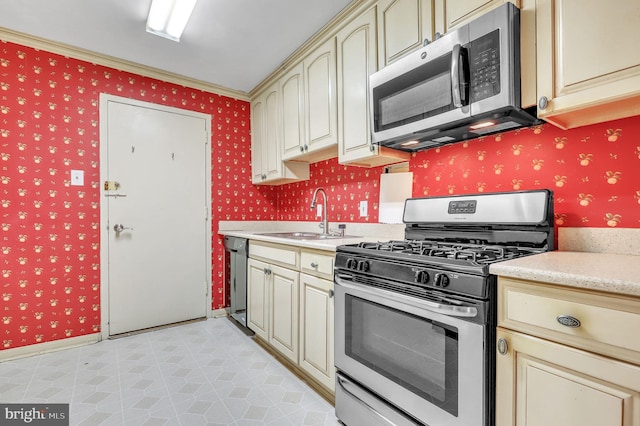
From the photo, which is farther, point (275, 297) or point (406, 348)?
point (275, 297)

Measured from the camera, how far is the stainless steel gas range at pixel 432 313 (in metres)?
1.04

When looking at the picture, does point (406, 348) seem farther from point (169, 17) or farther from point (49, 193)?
point (49, 193)

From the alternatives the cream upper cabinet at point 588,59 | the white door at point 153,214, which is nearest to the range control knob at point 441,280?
the cream upper cabinet at point 588,59

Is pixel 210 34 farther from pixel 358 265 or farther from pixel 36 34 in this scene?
pixel 358 265

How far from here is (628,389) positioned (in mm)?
781

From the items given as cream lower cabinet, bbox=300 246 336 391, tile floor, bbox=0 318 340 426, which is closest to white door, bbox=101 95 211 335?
tile floor, bbox=0 318 340 426

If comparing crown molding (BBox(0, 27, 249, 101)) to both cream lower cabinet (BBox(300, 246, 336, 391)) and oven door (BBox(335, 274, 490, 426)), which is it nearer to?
cream lower cabinet (BBox(300, 246, 336, 391))

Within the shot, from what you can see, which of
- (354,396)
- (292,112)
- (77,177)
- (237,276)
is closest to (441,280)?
(354,396)

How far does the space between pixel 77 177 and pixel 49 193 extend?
225 millimetres

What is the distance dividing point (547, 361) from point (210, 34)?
275 cm

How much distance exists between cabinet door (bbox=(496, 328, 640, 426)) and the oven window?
0.52 ft

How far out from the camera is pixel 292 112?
2713mm

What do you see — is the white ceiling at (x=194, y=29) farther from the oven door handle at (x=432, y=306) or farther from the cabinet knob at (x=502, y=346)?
the cabinet knob at (x=502, y=346)

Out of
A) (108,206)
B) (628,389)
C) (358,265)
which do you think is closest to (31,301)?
(108,206)
